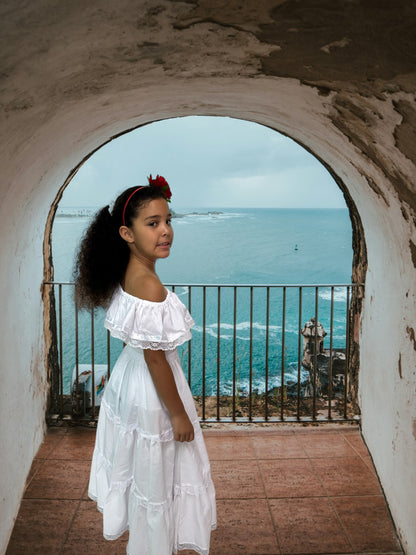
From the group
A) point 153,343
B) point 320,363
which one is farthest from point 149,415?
point 320,363

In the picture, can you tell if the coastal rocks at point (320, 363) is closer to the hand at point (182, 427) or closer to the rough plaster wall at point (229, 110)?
the rough plaster wall at point (229, 110)

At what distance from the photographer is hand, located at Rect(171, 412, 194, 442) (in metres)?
1.75

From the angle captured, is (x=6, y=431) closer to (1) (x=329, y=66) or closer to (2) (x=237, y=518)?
(2) (x=237, y=518)

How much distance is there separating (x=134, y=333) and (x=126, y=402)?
29 centimetres

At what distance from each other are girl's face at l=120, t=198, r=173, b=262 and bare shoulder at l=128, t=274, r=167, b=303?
0.33 ft

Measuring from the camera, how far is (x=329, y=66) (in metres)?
1.52

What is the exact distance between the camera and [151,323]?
171cm

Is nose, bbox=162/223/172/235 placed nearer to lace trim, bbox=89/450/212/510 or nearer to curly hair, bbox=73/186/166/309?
curly hair, bbox=73/186/166/309

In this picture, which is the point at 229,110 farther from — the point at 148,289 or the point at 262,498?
the point at 262,498

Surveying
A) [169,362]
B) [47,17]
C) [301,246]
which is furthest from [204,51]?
[301,246]

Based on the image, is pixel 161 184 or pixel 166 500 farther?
pixel 161 184

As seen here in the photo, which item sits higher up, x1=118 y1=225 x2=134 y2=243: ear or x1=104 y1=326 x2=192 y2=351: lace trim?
x1=118 y1=225 x2=134 y2=243: ear

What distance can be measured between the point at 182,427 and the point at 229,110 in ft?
5.60

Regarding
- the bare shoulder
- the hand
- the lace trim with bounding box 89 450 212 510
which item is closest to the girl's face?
the bare shoulder
